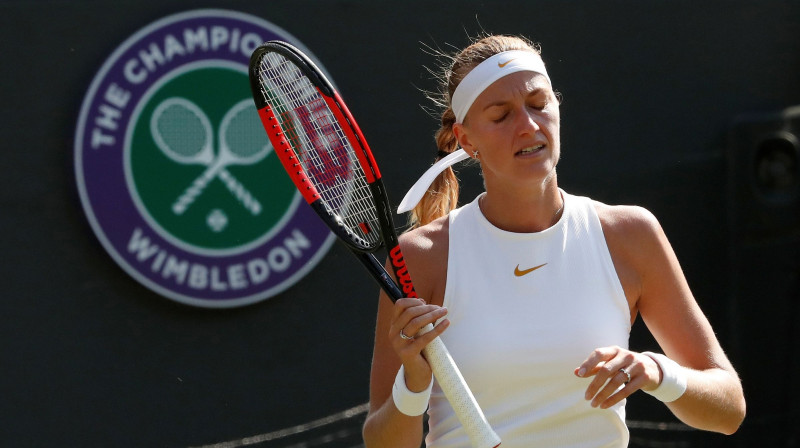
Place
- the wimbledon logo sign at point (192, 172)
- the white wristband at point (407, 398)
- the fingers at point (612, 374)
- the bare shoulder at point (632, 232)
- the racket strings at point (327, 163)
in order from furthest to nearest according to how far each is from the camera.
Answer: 1. the wimbledon logo sign at point (192, 172)
2. the racket strings at point (327, 163)
3. the bare shoulder at point (632, 232)
4. the white wristband at point (407, 398)
5. the fingers at point (612, 374)

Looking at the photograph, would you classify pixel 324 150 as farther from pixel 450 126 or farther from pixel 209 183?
pixel 209 183

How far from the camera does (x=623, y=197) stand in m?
3.86

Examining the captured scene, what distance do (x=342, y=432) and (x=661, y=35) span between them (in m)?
1.76

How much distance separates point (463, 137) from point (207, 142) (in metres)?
1.43

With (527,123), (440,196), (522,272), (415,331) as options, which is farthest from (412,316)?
(440,196)

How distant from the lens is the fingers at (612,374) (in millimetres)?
1651

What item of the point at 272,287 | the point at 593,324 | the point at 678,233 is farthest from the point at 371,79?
the point at 593,324

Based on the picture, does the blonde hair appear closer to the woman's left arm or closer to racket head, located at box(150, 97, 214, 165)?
the woman's left arm

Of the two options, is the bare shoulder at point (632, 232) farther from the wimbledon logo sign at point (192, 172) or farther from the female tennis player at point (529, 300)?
the wimbledon logo sign at point (192, 172)

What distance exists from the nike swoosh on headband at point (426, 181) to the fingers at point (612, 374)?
54cm

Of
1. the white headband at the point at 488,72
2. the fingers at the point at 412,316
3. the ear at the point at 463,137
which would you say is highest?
the white headband at the point at 488,72

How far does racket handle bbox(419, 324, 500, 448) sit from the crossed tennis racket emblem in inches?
63.6

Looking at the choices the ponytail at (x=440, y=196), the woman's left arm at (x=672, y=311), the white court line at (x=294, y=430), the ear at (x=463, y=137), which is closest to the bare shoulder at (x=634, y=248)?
the woman's left arm at (x=672, y=311)

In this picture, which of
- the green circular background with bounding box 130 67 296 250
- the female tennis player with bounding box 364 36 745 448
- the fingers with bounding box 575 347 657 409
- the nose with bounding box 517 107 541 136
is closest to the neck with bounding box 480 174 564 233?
the female tennis player with bounding box 364 36 745 448
